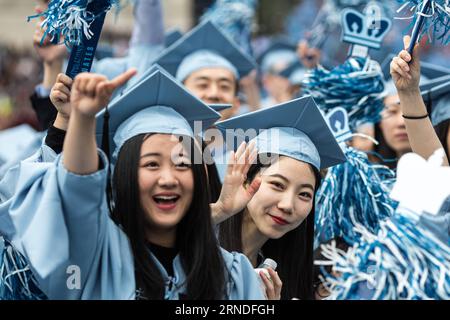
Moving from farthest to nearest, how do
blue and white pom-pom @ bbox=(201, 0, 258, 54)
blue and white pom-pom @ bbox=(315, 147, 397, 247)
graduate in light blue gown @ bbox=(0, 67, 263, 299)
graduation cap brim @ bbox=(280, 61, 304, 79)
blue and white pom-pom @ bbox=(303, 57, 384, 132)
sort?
graduation cap brim @ bbox=(280, 61, 304, 79) → blue and white pom-pom @ bbox=(201, 0, 258, 54) → blue and white pom-pom @ bbox=(303, 57, 384, 132) → blue and white pom-pom @ bbox=(315, 147, 397, 247) → graduate in light blue gown @ bbox=(0, 67, 263, 299)

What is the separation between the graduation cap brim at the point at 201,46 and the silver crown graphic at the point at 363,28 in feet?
4.71

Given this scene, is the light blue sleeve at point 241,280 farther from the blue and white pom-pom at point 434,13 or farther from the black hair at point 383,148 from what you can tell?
the black hair at point 383,148

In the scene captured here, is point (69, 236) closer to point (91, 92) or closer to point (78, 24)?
point (91, 92)

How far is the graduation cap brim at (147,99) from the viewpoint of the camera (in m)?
3.72

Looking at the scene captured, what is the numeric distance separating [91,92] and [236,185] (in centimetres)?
87

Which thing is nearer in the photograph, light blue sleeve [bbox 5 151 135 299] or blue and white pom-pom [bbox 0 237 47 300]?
light blue sleeve [bbox 5 151 135 299]

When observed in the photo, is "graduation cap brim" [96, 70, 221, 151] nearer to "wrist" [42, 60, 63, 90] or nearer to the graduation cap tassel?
the graduation cap tassel

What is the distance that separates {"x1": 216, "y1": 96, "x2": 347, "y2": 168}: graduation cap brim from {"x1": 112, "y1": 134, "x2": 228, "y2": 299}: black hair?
0.72m

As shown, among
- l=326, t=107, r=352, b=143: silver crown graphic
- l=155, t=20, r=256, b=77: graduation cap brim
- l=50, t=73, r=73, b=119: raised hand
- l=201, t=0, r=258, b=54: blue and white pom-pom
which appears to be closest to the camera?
l=50, t=73, r=73, b=119: raised hand

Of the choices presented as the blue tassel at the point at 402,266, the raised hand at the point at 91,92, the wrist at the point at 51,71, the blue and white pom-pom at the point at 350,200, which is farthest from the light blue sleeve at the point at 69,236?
the wrist at the point at 51,71

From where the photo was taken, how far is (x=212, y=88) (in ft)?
21.1

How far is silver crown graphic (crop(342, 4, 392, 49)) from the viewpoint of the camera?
5.43 m

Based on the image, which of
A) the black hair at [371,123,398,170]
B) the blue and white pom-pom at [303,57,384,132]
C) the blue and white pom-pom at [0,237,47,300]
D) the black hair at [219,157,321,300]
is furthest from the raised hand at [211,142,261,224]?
the black hair at [371,123,398,170]

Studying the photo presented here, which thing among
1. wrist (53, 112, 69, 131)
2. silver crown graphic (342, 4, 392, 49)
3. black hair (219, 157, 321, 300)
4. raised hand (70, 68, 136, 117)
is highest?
silver crown graphic (342, 4, 392, 49)
